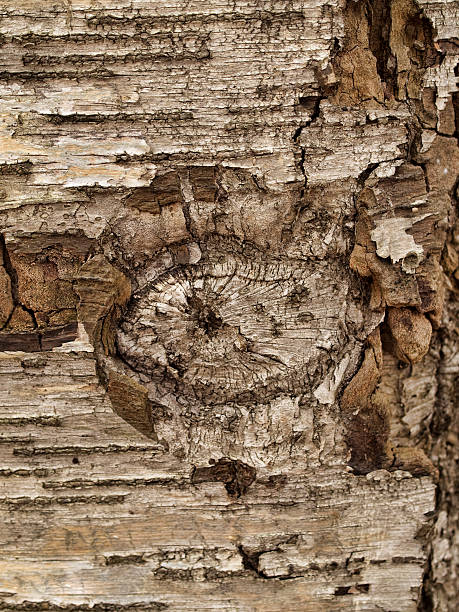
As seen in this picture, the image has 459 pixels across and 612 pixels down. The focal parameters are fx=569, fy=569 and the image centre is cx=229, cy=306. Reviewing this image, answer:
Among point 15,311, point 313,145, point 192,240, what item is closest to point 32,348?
point 15,311

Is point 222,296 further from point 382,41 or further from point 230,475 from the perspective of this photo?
point 382,41

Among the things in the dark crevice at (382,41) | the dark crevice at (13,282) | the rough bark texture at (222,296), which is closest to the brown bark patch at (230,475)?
the rough bark texture at (222,296)

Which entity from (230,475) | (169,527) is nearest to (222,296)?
(230,475)

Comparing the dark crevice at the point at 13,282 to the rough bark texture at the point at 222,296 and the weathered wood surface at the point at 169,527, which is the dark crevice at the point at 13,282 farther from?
the weathered wood surface at the point at 169,527

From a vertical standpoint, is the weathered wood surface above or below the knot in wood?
below

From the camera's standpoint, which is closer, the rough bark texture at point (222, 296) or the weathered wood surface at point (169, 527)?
the rough bark texture at point (222, 296)

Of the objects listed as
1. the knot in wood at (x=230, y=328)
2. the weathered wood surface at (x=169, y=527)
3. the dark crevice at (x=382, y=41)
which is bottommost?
the weathered wood surface at (x=169, y=527)

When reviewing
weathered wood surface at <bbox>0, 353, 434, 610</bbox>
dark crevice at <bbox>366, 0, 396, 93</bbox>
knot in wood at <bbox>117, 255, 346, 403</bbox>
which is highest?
dark crevice at <bbox>366, 0, 396, 93</bbox>

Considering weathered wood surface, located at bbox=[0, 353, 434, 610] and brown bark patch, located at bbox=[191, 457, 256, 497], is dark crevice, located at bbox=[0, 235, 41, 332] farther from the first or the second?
brown bark patch, located at bbox=[191, 457, 256, 497]

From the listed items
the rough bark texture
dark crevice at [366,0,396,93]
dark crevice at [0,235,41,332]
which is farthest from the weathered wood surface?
dark crevice at [366,0,396,93]
